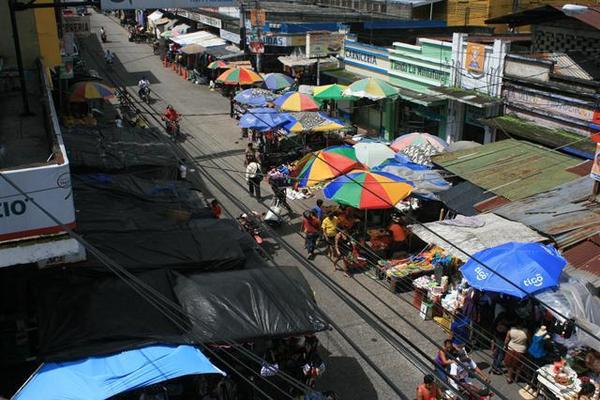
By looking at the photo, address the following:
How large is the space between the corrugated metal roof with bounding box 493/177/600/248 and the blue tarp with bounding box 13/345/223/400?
7.41 metres

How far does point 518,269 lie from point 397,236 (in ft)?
16.3

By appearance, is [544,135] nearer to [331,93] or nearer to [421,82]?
[421,82]

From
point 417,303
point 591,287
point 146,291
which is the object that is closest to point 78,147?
point 146,291

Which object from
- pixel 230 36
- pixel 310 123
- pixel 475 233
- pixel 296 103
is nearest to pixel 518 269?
pixel 475 233

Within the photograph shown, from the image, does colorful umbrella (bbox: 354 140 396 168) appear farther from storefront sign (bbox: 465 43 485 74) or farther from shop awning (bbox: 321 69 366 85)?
shop awning (bbox: 321 69 366 85)

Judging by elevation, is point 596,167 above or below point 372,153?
above

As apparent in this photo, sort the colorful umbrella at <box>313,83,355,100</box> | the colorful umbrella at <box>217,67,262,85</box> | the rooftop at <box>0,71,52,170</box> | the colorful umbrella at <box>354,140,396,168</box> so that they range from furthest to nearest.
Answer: the colorful umbrella at <box>217,67,262,85</box> → the colorful umbrella at <box>313,83,355,100</box> → the colorful umbrella at <box>354,140,396,168</box> → the rooftop at <box>0,71,52,170</box>

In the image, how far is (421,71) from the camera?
21.9 meters

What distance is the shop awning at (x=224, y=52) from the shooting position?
1410 inches

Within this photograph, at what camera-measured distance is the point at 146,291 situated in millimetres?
8508

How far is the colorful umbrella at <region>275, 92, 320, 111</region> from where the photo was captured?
879 inches

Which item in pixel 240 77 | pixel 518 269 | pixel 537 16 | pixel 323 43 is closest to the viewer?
pixel 518 269

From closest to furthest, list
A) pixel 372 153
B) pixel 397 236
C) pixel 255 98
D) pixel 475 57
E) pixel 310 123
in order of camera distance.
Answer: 1. pixel 397 236
2. pixel 372 153
3. pixel 475 57
4. pixel 310 123
5. pixel 255 98

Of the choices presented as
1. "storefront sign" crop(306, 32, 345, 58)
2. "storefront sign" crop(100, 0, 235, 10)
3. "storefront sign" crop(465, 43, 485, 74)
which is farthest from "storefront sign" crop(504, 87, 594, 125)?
"storefront sign" crop(306, 32, 345, 58)
